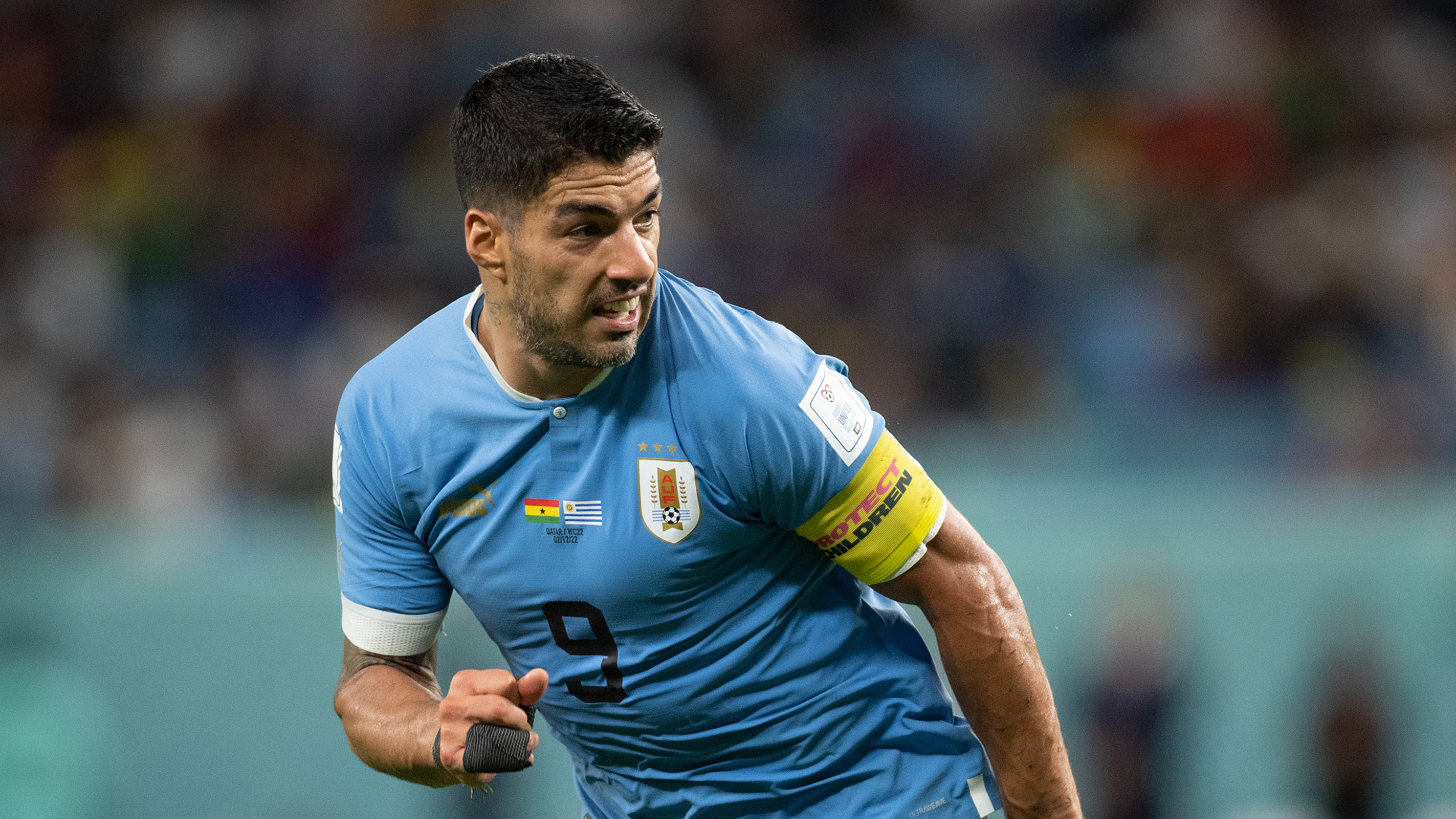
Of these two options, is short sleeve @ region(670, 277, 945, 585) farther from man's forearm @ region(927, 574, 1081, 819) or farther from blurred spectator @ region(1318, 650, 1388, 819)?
blurred spectator @ region(1318, 650, 1388, 819)

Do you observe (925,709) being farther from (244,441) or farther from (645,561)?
(244,441)

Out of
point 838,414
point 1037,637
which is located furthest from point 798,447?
point 1037,637

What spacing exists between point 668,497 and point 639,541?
10cm

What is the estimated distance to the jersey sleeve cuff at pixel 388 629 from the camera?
328 cm

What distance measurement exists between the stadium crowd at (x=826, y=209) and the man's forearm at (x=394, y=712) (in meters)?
5.15

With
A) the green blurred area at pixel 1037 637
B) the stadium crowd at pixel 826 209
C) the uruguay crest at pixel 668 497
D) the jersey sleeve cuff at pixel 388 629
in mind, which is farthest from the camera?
the stadium crowd at pixel 826 209

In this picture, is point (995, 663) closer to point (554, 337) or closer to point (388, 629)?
point (554, 337)

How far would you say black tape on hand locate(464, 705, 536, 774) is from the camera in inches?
109

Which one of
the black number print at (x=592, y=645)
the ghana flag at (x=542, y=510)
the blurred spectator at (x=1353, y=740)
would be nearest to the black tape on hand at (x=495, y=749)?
the black number print at (x=592, y=645)

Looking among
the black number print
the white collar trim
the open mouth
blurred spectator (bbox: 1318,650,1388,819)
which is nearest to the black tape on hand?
the black number print

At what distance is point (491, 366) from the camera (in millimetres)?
3104

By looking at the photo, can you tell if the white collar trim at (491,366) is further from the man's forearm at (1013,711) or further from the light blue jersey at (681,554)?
the man's forearm at (1013,711)

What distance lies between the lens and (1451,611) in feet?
24.8

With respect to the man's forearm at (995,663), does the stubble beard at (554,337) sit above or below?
above
